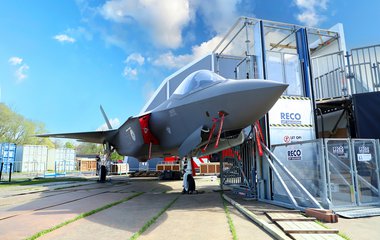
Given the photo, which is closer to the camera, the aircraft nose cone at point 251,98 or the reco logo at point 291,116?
the aircraft nose cone at point 251,98

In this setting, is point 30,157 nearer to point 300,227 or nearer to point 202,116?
point 202,116

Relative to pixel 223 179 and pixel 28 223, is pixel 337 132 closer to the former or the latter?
pixel 223 179

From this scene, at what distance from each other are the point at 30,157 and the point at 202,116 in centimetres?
3627

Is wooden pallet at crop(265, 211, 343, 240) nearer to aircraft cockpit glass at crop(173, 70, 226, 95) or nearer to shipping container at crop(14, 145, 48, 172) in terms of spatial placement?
aircraft cockpit glass at crop(173, 70, 226, 95)

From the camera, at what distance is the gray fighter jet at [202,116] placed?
226 inches

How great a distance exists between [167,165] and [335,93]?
16432mm

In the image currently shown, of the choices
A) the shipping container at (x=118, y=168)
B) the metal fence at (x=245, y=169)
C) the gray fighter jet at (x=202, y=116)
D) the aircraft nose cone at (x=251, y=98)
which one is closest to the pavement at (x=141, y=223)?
the gray fighter jet at (x=202, y=116)

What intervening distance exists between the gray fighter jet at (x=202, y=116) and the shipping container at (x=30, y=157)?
100 ft

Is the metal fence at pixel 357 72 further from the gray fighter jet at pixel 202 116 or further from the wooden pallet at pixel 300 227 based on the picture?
the wooden pallet at pixel 300 227

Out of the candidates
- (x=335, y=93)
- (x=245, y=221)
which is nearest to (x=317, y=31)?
(x=335, y=93)

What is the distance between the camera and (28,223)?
4.67 meters

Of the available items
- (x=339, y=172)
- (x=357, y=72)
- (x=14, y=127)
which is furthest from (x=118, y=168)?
(x=14, y=127)

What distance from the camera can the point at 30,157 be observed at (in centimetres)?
3509

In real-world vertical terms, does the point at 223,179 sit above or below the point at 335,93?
below
